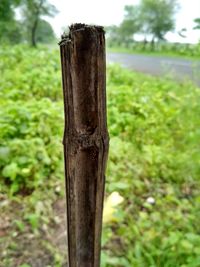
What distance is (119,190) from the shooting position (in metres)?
2.26

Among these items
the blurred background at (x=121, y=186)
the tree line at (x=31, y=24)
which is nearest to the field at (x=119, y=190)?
the blurred background at (x=121, y=186)

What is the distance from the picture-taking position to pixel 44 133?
271 cm

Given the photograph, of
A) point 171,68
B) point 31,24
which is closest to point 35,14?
point 31,24

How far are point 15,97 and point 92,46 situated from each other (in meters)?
3.23

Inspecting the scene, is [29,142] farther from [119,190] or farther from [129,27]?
[129,27]

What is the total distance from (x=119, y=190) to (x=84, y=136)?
67.2 inches

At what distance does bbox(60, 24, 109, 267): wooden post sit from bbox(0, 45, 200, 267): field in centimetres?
93

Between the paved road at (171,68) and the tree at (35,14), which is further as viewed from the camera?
the tree at (35,14)

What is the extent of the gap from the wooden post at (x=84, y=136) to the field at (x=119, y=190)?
0.93 metres

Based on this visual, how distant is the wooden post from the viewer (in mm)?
545

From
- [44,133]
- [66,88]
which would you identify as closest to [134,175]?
[44,133]

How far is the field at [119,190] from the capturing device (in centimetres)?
166

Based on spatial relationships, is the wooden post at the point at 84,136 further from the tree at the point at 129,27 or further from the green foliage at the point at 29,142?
the tree at the point at 129,27

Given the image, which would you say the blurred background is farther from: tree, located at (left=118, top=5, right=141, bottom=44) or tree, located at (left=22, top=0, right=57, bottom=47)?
tree, located at (left=118, top=5, right=141, bottom=44)
